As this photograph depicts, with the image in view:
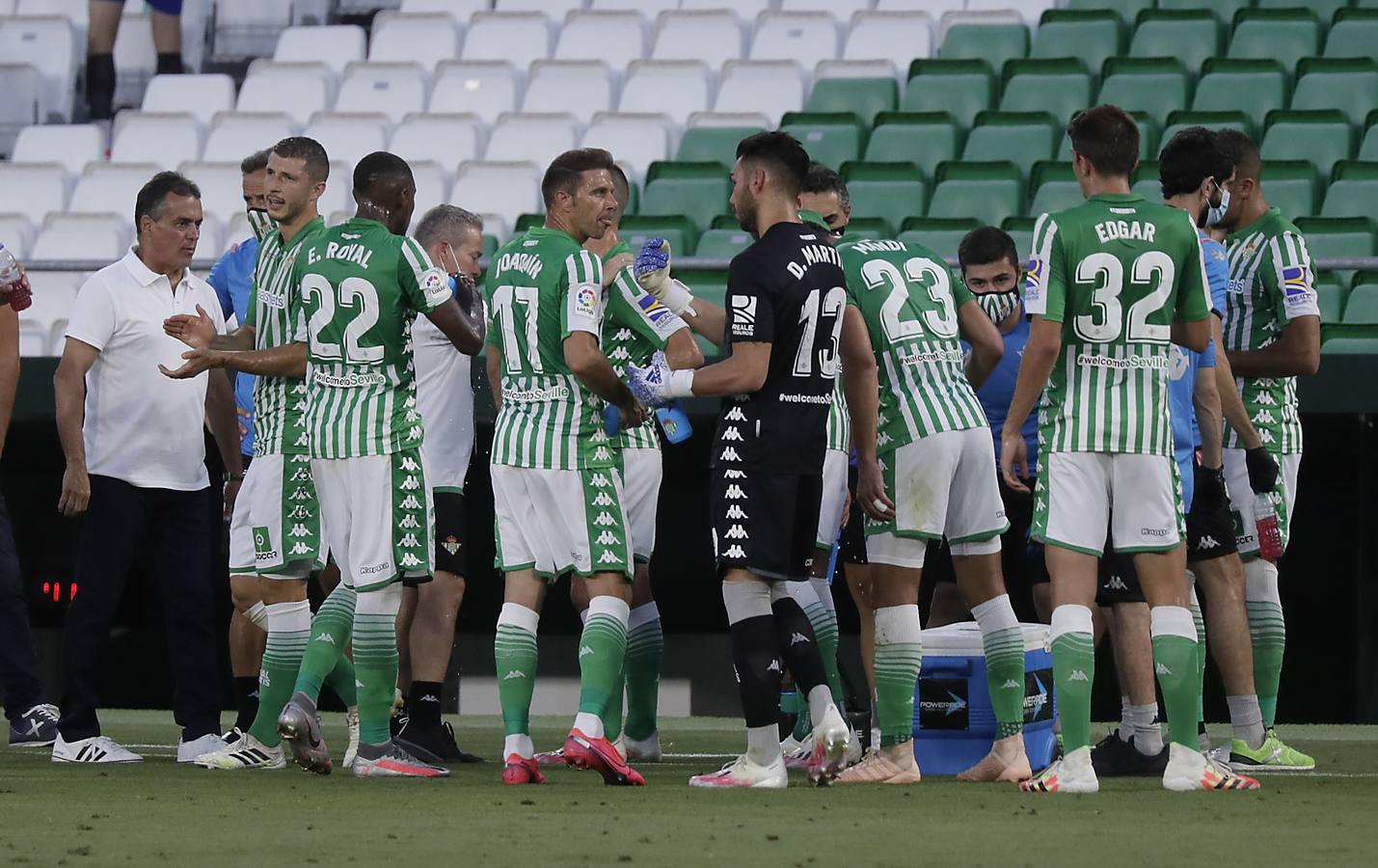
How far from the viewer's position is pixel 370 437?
6.38 m

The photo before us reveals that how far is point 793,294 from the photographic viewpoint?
6047 mm

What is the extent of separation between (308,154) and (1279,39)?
783 centimetres

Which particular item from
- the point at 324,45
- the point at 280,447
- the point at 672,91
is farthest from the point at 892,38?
the point at 280,447

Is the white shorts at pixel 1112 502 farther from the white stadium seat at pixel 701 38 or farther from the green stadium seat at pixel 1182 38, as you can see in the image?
the white stadium seat at pixel 701 38

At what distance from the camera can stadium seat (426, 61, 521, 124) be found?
46.5 feet

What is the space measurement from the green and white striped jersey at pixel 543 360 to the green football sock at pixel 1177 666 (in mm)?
1745

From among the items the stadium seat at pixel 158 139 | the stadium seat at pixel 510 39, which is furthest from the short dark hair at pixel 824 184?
the stadium seat at pixel 510 39

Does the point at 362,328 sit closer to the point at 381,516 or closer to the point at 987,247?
the point at 381,516

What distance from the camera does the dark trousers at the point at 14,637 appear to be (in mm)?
7582

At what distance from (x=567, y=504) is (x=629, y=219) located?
5.52 m

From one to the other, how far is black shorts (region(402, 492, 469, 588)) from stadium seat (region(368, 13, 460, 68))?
26.2 ft

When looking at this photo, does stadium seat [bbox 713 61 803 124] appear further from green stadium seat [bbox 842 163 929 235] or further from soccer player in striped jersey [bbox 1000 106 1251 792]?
soccer player in striped jersey [bbox 1000 106 1251 792]

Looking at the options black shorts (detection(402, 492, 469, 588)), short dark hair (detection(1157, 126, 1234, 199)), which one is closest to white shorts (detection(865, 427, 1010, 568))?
short dark hair (detection(1157, 126, 1234, 199))

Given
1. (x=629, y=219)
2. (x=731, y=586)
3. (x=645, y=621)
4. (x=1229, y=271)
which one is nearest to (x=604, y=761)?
(x=731, y=586)
